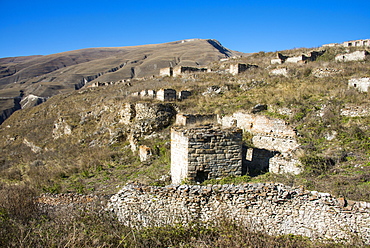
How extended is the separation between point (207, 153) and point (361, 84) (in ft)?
32.3

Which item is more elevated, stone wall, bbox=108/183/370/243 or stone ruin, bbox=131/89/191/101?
stone ruin, bbox=131/89/191/101

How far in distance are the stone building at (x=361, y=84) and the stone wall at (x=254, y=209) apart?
950 centimetres

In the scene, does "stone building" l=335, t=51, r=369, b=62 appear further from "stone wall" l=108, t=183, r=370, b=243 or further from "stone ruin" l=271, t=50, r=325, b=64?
"stone wall" l=108, t=183, r=370, b=243

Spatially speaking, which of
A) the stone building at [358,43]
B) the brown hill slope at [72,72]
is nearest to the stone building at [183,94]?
the stone building at [358,43]

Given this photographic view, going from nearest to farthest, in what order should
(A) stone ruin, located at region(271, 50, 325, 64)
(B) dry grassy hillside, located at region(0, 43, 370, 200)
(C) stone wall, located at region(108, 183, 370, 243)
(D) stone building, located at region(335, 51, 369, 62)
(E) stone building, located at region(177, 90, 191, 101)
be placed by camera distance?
(C) stone wall, located at region(108, 183, 370, 243) → (B) dry grassy hillside, located at region(0, 43, 370, 200) → (E) stone building, located at region(177, 90, 191, 101) → (D) stone building, located at region(335, 51, 369, 62) → (A) stone ruin, located at region(271, 50, 325, 64)

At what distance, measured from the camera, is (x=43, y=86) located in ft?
193

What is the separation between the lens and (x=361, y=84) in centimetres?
1138

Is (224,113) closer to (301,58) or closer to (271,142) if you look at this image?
(271,142)

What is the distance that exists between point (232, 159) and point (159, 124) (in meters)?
8.08

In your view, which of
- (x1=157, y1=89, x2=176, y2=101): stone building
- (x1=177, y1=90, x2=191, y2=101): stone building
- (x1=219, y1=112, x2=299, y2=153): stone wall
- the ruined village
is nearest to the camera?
the ruined village

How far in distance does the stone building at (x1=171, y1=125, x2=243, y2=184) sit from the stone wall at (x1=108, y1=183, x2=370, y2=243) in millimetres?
1202

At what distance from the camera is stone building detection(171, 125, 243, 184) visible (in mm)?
6027

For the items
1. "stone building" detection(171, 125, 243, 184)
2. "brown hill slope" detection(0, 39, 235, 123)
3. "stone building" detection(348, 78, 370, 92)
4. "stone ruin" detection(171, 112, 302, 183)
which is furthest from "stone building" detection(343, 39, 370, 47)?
"brown hill slope" detection(0, 39, 235, 123)

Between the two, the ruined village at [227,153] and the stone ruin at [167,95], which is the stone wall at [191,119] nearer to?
the ruined village at [227,153]
